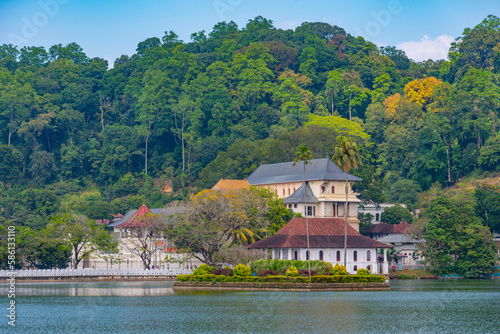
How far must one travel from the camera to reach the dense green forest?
13500cm

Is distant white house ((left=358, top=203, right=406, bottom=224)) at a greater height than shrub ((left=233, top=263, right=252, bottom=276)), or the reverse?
distant white house ((left=358, top=203, right=406, bottom=224))

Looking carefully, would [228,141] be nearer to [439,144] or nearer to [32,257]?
[439,144]

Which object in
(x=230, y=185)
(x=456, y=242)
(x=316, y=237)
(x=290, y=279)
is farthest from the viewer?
(x=230, y=185)

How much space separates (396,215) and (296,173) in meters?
17.0

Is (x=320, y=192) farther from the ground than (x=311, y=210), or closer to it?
farther from the ground

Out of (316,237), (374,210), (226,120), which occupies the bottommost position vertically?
(316,237)

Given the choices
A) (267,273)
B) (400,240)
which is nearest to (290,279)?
(267,273)

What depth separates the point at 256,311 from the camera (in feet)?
182

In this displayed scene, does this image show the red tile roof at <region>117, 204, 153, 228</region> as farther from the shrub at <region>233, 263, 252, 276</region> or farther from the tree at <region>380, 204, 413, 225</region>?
the tree at <region>380, 204, 413, 225</region>

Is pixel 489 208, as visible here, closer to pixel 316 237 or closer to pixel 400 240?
pixel 400 240

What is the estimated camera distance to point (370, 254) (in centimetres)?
9425

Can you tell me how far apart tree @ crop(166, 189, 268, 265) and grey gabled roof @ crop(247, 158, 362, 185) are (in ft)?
64.2

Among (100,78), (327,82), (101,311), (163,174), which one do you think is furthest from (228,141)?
(101,311)

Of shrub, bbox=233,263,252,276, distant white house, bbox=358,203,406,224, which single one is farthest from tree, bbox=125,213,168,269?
distant white house, bbox=358,203,406,224
